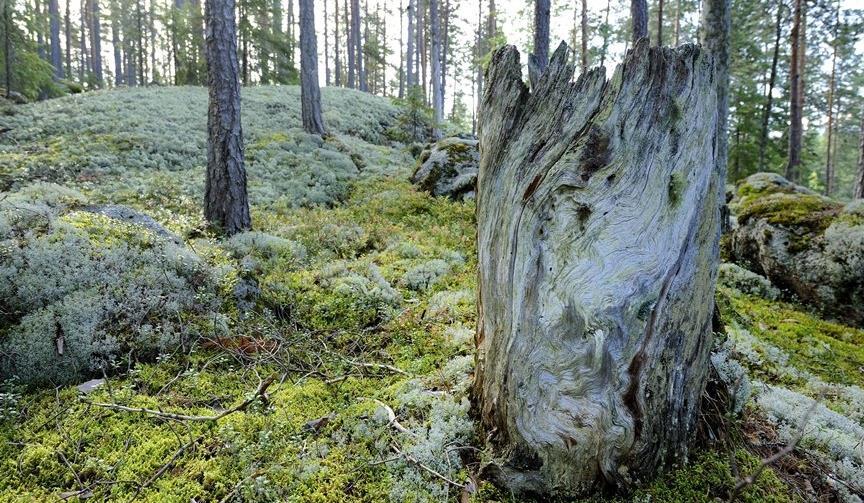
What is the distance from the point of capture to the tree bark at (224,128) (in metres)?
6.73

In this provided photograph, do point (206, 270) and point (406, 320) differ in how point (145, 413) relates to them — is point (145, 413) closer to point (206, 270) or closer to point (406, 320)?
point (206, 270)

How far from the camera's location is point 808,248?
7.54 meters

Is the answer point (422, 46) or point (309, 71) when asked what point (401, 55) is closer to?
point (422, 46)

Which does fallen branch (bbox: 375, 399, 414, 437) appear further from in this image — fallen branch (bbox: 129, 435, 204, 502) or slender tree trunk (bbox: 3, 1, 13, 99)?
slender tree trunk (bbox: 3, 1, 13, 99)

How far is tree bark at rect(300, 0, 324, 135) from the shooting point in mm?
14383

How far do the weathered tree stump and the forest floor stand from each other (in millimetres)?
381

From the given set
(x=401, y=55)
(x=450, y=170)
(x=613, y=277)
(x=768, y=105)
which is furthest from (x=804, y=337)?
(x=401, y=55)

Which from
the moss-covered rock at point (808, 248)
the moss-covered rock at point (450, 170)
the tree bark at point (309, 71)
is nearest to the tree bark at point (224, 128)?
the moss-covered rock at point (450, 170)

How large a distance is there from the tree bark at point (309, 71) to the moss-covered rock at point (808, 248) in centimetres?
1243

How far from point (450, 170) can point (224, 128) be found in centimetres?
536

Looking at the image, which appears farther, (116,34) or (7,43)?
(116,34)

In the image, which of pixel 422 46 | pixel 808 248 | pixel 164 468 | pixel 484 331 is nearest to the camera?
pixel 164 468

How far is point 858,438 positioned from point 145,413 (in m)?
5.38

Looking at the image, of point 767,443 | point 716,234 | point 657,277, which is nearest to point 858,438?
point 767,443
